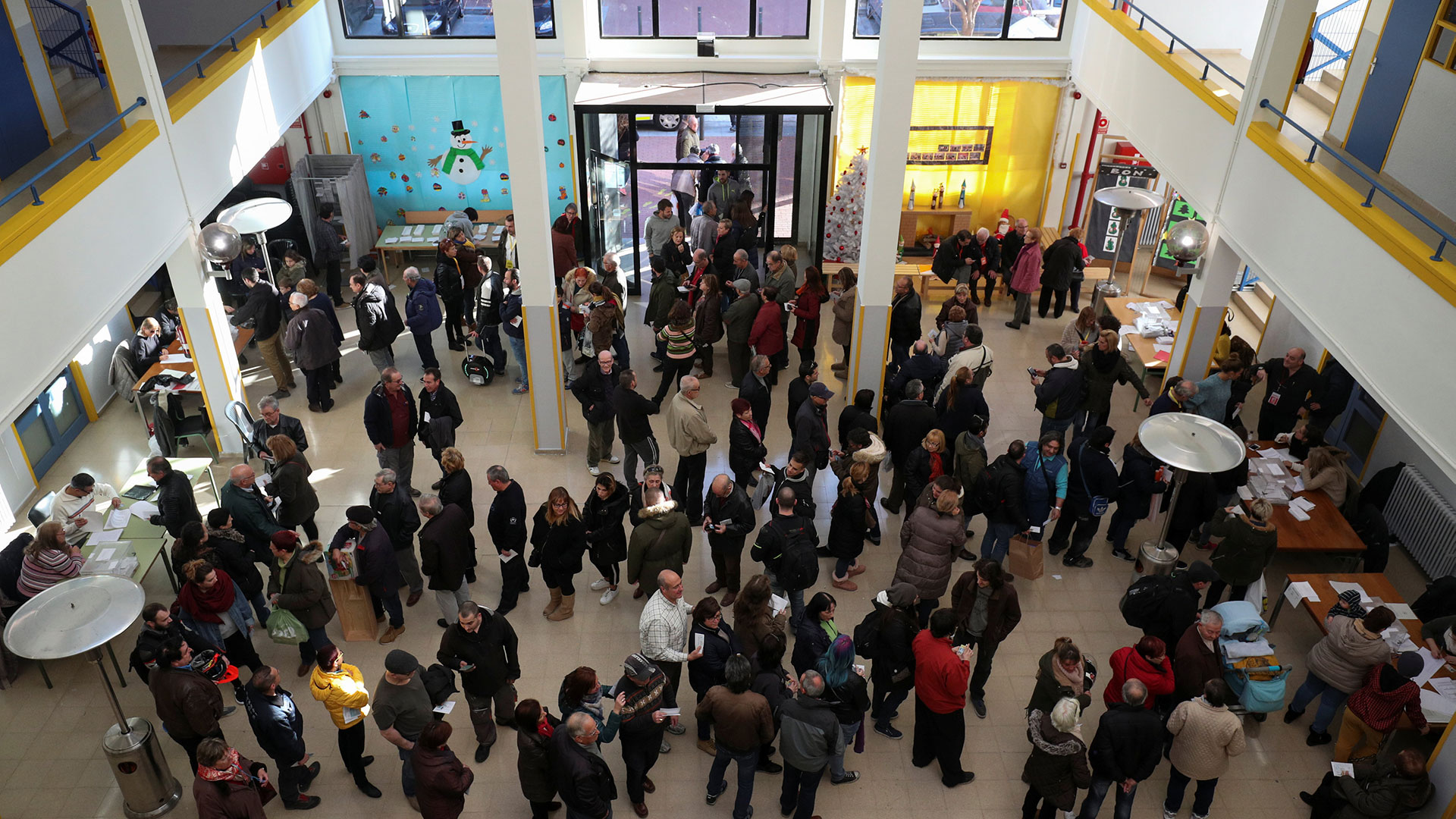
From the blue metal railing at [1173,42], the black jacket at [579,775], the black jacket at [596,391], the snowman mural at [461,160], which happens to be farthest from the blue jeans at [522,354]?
the blue metal railing at [1173,42]

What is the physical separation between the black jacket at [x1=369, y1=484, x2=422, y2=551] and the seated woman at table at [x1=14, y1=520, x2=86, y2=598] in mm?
2172

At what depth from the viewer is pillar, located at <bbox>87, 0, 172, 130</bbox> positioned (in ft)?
27.5

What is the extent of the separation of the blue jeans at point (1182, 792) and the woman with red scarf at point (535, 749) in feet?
13.0

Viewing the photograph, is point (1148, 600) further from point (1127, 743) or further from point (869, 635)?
point (869, 635)

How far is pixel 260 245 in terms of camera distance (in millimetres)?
12453

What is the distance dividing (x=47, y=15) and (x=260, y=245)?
322 centimetres

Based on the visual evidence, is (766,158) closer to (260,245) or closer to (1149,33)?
(1149,33)

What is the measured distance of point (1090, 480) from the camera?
27.8ft

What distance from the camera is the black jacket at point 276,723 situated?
6152 millimetres

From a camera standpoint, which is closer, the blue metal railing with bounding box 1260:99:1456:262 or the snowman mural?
the blue metal railing with bounding box 1260:99:1456:262

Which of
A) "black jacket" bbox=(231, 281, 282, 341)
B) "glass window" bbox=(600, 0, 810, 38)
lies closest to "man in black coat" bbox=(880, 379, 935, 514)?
"black jacket" bbox=(231, 281, 282, 341)

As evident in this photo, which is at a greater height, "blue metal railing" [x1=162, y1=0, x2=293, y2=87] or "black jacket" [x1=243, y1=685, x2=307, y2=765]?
"blue metal railing" [x1=162, y1=0, x2=293, y2=87]

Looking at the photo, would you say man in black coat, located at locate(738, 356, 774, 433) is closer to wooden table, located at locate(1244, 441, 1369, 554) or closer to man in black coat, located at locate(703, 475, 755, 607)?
man in black coat, located at locate(703, 475, 755, 607)

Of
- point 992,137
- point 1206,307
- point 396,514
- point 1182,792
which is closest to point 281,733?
point 396,514
